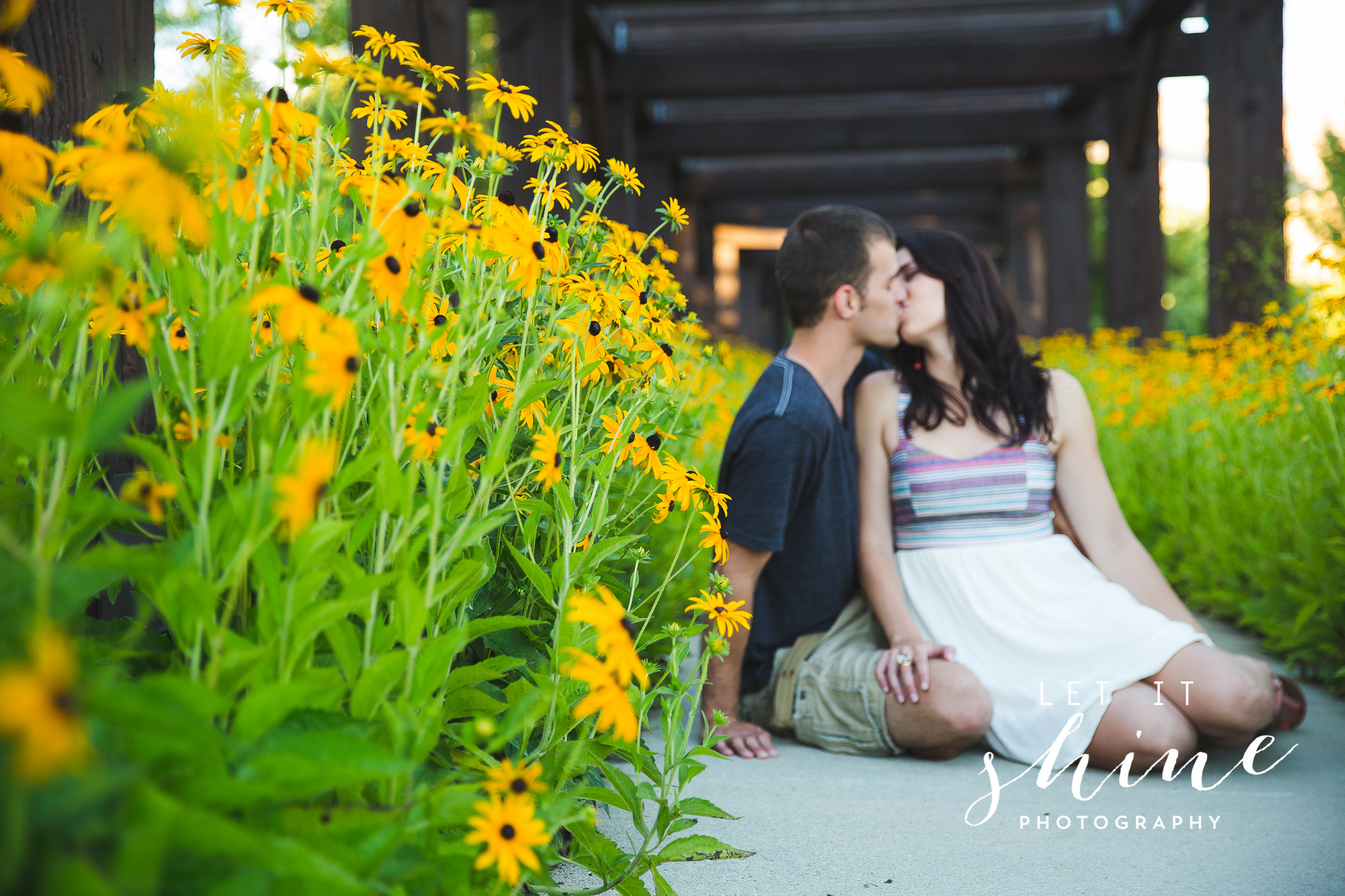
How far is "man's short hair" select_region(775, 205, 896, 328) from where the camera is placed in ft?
7.88

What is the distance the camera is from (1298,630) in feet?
8.37

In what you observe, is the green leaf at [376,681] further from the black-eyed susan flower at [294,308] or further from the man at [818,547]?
the man at [818,547]

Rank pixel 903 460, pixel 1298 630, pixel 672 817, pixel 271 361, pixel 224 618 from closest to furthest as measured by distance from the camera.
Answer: pixel 224 618 → pixel 271 361 → pixel 672 817 → pixel 903 460 → pixel 1298 630

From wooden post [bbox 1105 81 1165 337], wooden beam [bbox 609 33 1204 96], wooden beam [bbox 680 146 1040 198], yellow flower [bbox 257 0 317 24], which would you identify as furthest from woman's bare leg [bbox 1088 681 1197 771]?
wooden beam [bbox 680 146 1040 198]

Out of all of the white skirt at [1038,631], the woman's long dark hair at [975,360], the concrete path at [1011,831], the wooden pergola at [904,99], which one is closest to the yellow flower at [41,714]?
the concrete path at [1011,831]

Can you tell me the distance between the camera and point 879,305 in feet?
7.88

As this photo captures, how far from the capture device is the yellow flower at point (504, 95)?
4.25 feet

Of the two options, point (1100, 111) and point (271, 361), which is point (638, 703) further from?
point (1100, 111)

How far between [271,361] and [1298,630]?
2.69 metres

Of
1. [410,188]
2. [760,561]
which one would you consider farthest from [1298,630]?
[410,188]

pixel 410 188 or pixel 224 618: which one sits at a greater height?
pixel 410 188

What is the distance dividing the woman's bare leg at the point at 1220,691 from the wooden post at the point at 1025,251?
35.3 feet

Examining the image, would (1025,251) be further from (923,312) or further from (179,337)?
(179,337)

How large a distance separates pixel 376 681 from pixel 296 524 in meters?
0.28
